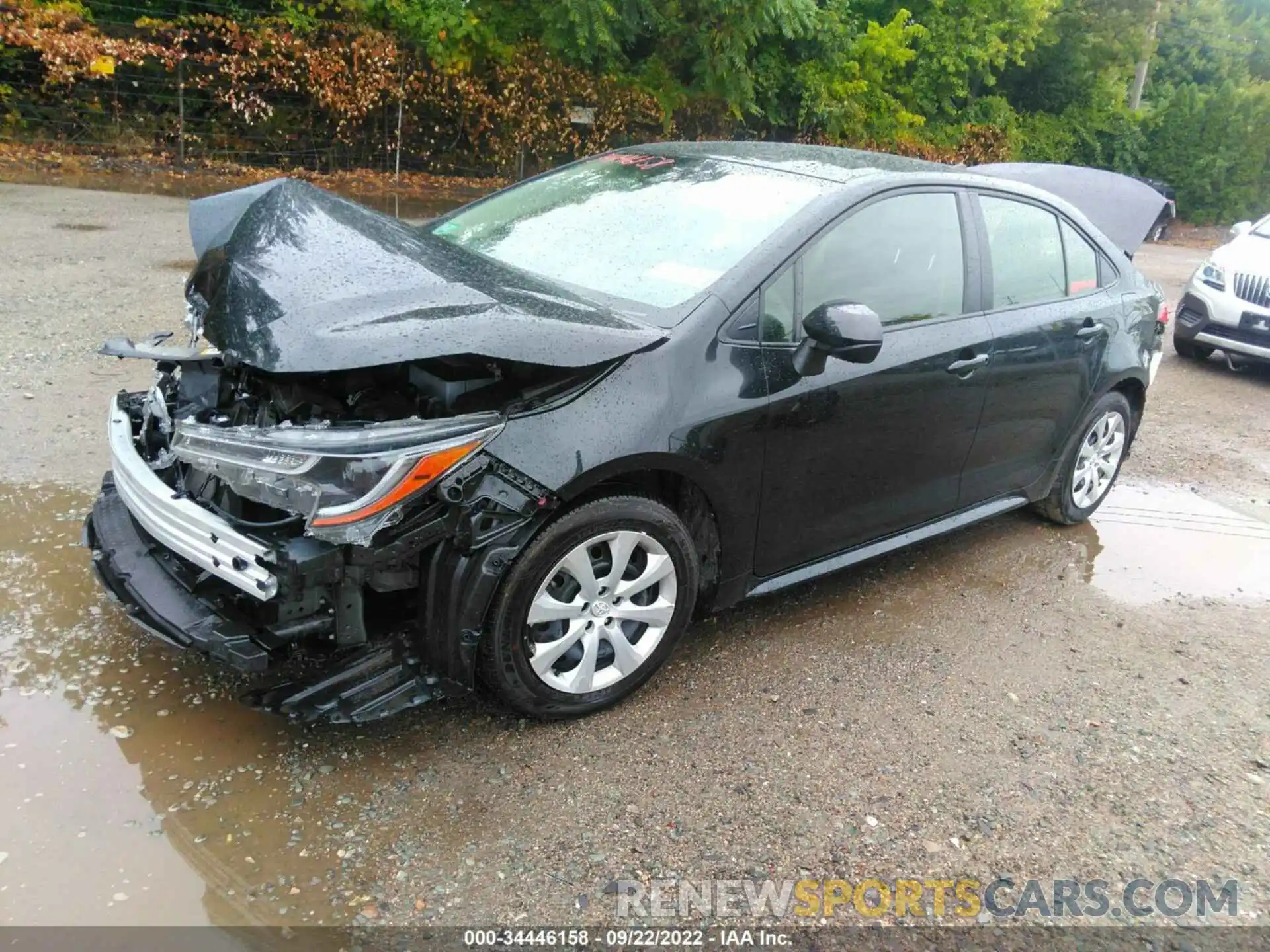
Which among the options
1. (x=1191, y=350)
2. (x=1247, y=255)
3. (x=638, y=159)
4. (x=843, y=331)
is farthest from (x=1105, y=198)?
(x=843, y=331)

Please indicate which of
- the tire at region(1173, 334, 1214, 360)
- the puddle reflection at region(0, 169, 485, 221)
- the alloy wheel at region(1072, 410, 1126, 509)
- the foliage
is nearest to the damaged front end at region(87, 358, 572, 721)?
the alloy wheel at region(1072, 410, 1126, 509)

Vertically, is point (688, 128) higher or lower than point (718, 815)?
higher

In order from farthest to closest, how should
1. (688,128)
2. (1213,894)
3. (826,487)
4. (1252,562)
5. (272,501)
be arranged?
(688,128)
(1252,562)
(826,487)
(1213,894)
(272,501)

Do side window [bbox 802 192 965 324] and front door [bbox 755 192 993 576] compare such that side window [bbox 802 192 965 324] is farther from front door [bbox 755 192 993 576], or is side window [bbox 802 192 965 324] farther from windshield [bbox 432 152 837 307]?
windshield [bbox 432 152 837 307]

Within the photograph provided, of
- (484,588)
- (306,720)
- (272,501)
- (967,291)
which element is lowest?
(306,720)

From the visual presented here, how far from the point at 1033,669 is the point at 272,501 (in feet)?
9.40

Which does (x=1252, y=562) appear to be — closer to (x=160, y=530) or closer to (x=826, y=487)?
(x=826, y=487)

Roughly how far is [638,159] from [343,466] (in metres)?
2.31

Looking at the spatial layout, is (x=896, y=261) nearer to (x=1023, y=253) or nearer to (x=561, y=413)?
(x=1023, y=253)

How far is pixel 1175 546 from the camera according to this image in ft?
17.0

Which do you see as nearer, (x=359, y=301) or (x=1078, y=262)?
(x=359, y=301)

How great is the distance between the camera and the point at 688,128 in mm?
17094

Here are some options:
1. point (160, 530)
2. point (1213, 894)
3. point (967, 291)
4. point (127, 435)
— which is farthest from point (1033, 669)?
point (127, 435)

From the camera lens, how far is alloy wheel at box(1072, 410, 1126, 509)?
500 cm
